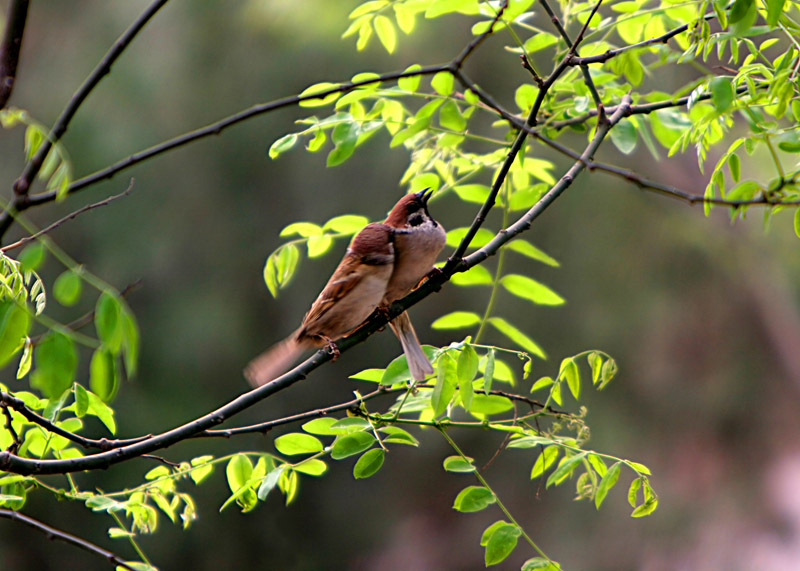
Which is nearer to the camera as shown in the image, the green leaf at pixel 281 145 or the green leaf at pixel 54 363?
the green leaf at pixel 54 363

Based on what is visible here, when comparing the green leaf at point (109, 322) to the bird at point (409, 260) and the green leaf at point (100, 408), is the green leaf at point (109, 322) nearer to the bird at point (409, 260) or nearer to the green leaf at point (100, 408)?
the green leaf at point (100, 408)

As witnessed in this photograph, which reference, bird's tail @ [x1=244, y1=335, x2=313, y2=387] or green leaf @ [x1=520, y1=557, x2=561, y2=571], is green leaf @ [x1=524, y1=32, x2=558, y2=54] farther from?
green leaf @ [x1=520, y1=557, x2=561, y2=571]

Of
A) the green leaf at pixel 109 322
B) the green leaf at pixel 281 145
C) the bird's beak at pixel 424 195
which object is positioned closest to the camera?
the green leaf at pixel 109 322

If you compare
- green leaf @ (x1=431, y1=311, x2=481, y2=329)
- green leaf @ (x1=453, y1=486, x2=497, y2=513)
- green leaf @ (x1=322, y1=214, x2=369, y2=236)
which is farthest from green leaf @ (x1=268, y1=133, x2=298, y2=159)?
green leaf @ (x1=453, y1=486, x2=497, y2=513)

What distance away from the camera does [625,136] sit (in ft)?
5.92

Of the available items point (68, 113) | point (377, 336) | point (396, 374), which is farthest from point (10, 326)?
point (377, 336)

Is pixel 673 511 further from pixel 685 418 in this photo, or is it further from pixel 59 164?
pixel 59 164

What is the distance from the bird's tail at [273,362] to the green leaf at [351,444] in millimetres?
458

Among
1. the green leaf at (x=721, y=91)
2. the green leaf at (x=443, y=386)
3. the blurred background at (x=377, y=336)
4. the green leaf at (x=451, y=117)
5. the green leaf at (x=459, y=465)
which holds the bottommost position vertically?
the blurred background at (x=377, y=336)

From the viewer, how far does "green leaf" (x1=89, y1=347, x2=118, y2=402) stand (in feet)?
2.56

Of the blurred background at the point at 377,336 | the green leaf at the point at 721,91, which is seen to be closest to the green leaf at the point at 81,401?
the green leaf at the point at 721,91

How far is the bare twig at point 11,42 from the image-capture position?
92cm

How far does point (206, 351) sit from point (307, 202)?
123 centimetres

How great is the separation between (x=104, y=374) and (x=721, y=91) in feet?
3.25
